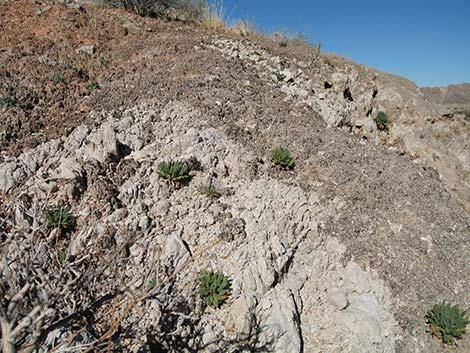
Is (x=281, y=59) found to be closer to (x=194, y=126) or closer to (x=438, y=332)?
(x=194, y=126)

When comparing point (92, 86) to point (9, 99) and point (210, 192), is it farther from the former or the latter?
point (210, 192)

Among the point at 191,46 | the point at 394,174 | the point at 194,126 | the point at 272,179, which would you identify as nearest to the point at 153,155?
the point at 194,126

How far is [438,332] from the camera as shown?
5.82m

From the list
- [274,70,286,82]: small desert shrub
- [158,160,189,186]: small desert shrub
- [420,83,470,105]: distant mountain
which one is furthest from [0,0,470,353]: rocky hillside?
[420,83,470,105]: distant mountain

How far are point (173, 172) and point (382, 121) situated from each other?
9775mm

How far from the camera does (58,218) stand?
534 centimetres

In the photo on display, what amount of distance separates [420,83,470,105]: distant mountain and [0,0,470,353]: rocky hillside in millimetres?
60167

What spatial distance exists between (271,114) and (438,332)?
619 centimetres

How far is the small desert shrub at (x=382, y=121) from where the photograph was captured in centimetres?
1275

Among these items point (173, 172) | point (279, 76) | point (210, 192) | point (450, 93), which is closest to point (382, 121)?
point (279, 76)

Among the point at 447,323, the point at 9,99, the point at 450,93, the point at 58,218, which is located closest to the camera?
the point at 58,218

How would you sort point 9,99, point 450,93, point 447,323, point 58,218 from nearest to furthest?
point 58,218 < point 447,323 < point 9,99 < point 450,93

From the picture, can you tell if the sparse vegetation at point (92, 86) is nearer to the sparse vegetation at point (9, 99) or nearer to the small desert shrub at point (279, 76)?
the sparse vegetation at point (9, 99)

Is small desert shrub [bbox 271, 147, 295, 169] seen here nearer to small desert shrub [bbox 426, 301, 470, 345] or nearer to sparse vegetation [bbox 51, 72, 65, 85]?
small desert shrub [bbox 426, 301, 470, 345]
